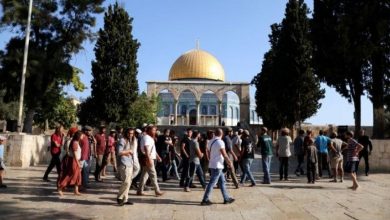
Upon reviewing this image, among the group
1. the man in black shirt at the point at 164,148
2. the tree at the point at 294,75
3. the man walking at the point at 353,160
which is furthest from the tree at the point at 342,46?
the man in black shirt at the point at 164,148

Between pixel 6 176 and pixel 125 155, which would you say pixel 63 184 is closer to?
pixel 125 155

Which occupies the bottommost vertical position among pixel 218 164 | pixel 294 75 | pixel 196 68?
pixel 218 164

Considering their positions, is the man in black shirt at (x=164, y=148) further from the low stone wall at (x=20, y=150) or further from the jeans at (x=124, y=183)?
the low stone wall at (x=20, y=150)

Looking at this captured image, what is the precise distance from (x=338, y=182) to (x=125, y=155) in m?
7.20

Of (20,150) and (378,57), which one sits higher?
(378,57)

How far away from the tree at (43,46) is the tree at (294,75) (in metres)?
12.4

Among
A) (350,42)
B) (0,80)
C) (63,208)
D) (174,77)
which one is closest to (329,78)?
(350,42)

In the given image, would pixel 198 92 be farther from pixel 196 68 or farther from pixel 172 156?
pixel 172 156

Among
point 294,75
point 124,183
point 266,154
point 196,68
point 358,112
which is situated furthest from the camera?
point 196,68

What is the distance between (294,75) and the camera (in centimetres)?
2717

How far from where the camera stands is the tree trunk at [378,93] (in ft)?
58.6

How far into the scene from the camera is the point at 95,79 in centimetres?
2811

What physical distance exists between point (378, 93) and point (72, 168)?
1416 centimetres

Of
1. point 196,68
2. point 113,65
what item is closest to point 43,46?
point 113,65
